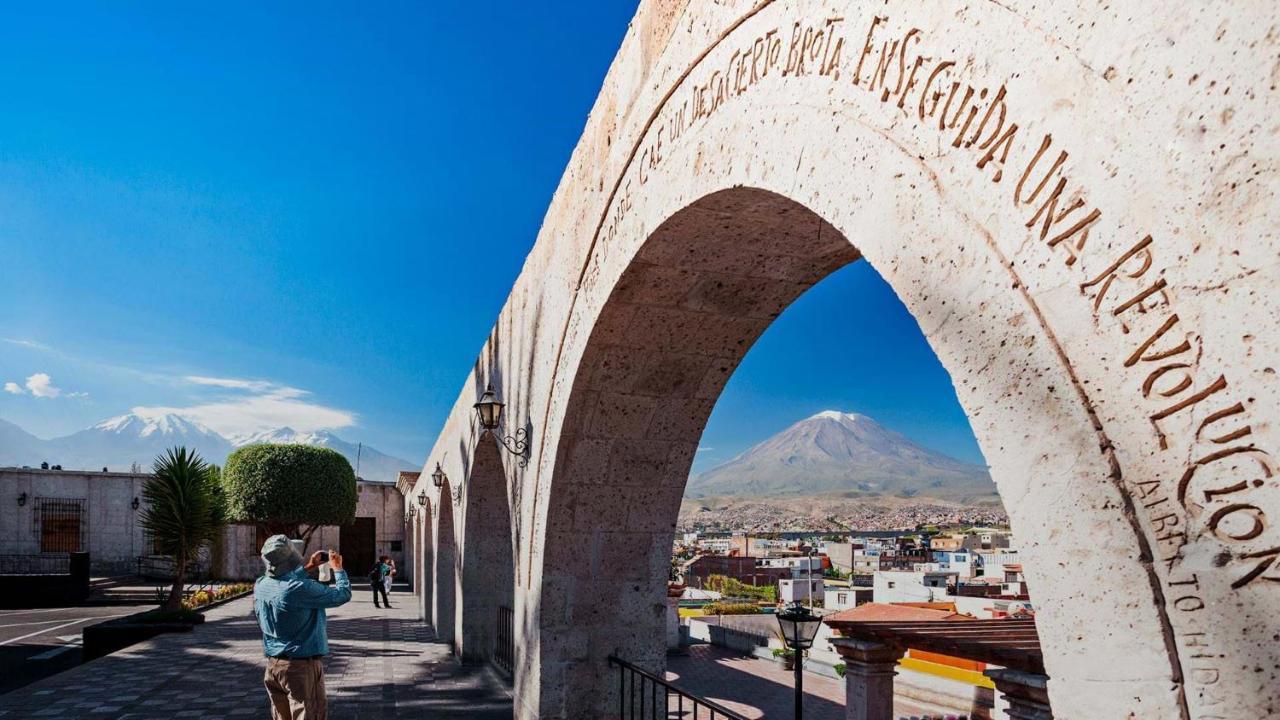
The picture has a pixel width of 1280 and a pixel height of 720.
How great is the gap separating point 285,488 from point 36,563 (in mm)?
10786

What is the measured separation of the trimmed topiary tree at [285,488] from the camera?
20.8 meters

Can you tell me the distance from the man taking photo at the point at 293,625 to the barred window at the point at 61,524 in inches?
1044

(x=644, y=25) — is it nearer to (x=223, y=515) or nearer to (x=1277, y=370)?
(x=1277, y=370)

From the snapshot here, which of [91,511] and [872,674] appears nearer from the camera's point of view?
[872,674]

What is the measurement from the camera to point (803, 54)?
220 cm

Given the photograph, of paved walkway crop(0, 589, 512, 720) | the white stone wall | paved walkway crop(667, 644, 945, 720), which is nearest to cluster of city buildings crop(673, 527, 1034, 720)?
paved walkway crop(667, 644, 945, 720)

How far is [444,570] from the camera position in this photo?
12.4 m

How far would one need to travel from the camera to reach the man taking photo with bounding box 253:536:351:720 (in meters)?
4.55

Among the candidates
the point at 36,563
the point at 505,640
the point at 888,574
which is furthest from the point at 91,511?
the point at 888,574

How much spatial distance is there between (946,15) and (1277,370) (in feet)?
2.92

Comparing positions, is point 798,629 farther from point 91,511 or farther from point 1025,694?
point 91,511

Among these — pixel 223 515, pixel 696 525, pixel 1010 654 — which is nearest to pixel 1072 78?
pixel 1010 654

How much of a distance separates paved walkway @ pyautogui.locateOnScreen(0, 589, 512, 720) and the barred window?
17310 millimetres

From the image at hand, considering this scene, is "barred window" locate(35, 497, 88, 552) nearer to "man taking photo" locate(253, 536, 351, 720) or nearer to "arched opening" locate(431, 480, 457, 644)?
"arched opening" locate(431, 480, 457, 644)
